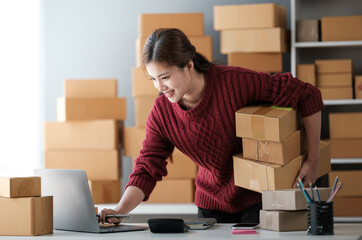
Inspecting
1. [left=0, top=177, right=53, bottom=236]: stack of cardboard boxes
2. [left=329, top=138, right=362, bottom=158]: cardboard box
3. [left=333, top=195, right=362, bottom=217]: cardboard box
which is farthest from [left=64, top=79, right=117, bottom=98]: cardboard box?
[left=0, top=177, right=53, bottom=236]: stack of cardboard boxes

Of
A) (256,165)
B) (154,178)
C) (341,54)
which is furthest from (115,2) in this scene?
(256,165)

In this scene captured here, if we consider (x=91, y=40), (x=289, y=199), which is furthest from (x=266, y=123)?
(x=91, y=40)

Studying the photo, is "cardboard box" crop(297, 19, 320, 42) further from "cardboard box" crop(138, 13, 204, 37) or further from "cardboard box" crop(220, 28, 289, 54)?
"cardboard box" crop(138, 13, 204, 37)

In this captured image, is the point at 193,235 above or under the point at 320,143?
under

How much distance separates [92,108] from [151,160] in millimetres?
1548

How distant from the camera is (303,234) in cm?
157

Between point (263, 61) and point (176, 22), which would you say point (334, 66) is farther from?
point (176, 22)

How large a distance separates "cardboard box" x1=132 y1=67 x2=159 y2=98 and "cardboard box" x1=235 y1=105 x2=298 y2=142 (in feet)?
5.30

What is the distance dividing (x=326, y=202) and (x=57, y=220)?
2.61ft

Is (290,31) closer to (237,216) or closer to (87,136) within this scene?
(87,136)

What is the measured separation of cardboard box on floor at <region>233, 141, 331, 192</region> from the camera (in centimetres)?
180

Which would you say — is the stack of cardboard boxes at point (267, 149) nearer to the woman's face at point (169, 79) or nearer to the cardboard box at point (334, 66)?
the woman's face at point (169, 79)

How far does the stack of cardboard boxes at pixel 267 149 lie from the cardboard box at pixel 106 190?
5.56 feet

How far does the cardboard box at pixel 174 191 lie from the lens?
350 cm
